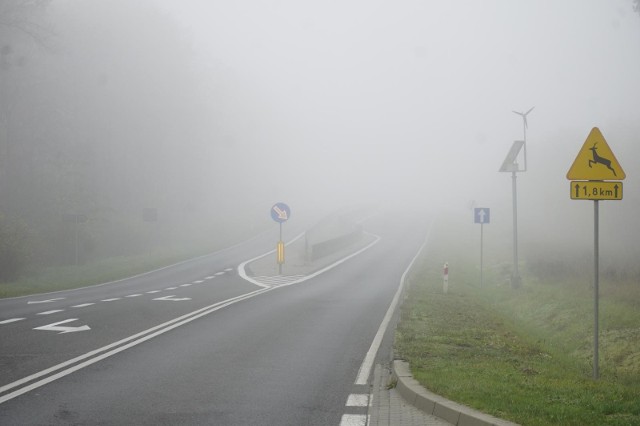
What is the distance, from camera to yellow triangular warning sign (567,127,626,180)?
852 cm

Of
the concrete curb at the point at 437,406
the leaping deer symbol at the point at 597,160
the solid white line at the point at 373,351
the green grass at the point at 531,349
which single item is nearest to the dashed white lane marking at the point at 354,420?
the concrete curb at the point at 437,406

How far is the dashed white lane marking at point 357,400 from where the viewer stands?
6994 mm

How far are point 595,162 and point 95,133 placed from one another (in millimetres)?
48491

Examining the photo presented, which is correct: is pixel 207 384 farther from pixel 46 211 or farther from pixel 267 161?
pixel 267 161

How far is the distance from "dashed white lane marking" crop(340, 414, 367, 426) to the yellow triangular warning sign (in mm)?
4437

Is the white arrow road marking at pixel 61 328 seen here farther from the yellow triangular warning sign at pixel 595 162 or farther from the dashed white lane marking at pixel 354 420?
the yellow triangular warning sign at pixel 595 162

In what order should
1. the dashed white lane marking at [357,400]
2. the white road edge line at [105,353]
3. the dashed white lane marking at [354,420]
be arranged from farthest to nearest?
the white road edge line at [105,353] < the dashed white lane marking at [357,400] < the dashed white lane marking at [354,420]

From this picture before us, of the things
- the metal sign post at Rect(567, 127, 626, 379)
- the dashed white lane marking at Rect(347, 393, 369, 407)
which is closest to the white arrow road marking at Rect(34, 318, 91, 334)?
the dashed white lane marking at Rect(347, 393, 369, 407)

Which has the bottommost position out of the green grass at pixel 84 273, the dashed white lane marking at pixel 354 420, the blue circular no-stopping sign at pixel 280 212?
the green grass at pixel 84 273

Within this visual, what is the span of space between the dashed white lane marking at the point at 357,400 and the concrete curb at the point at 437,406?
17.3 inches

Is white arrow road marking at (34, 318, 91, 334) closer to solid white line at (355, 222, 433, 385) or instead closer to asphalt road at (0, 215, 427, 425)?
asphalt road at (0, 215, 427, 425)

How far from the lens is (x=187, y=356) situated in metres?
9.59

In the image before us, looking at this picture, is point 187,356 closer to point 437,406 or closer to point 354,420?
point 354,420

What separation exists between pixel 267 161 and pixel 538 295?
93.3m
